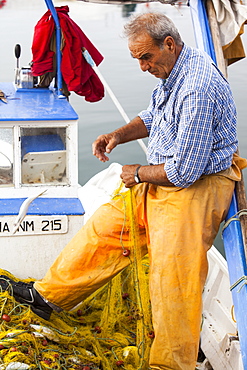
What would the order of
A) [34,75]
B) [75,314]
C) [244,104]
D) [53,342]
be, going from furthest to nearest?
1. [244,104]
2. [34,75]
3. [75,314]
4. [53,342]

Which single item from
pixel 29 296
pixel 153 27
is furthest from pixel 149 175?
pixel 29 296

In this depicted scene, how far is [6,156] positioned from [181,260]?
6.85ft

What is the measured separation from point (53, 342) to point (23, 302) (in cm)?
35

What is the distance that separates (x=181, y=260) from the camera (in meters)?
3.43

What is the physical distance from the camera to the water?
12.8 metres

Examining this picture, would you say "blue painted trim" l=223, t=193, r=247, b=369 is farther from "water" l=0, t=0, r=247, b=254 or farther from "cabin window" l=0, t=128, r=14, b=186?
"water" l=0, t=0, r=247, b=254

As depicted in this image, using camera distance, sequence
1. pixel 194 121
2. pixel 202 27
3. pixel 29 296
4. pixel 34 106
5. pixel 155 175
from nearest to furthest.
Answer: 1. pixel 194 121
2. pixel 155 175
3. pixel 29 296
4. pixel 202 27
5. pixel 34 106

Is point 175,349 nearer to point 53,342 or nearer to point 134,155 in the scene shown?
point 53,342

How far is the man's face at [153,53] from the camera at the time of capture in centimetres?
322

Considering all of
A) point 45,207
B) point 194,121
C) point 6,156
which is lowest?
point 45,207

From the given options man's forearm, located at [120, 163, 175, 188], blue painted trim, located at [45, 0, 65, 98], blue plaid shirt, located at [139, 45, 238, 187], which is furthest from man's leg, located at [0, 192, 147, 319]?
blue painted trim, located at [45, 0, 65, 98]

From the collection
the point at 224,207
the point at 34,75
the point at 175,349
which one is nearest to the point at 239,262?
the point at 224,207

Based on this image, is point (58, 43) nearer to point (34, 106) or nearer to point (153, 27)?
point (34, 106)

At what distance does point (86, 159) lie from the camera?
40.1 ft
